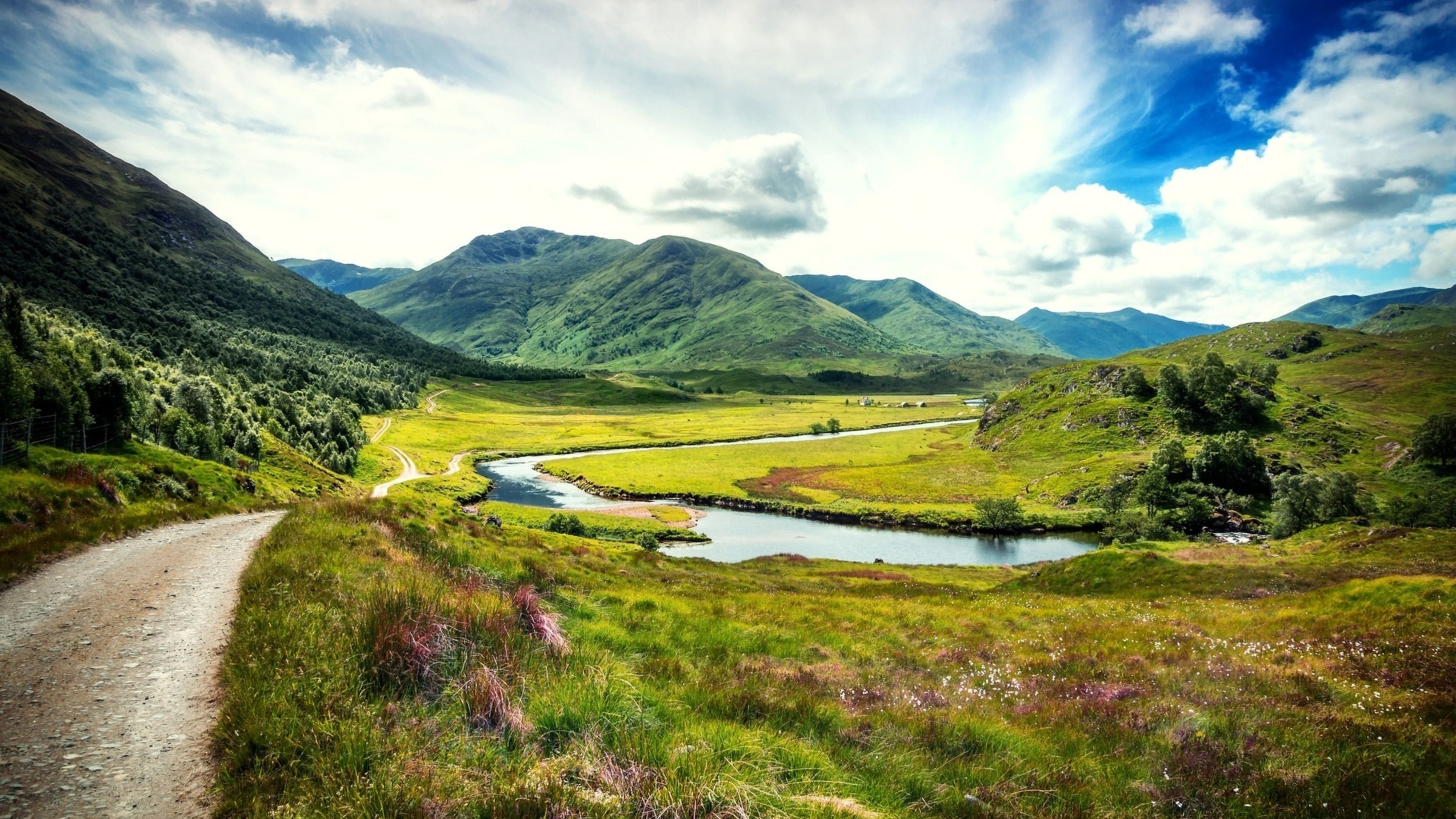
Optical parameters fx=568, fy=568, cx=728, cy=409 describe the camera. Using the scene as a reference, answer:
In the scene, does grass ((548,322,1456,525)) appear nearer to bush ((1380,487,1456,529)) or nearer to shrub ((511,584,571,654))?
bush ((1380,487,1456,529))

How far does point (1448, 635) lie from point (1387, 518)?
291ft

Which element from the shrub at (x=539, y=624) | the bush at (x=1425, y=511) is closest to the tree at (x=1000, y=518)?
the bush at (x=1425, y=511)

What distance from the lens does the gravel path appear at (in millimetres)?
5492

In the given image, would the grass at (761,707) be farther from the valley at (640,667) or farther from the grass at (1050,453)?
the grass at (1050,453)

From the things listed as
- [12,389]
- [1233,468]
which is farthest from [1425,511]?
[12,389]

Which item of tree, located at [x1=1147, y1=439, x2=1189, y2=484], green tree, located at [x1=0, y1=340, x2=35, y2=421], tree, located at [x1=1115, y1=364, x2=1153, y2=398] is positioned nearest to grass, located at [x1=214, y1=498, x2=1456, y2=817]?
green tree, located at [x1=0, y1=340, x2=35, y2=421]

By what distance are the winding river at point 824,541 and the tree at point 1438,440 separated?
59324 millimetres

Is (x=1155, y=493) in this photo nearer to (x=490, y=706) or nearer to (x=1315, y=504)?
(x=1315, y=504)

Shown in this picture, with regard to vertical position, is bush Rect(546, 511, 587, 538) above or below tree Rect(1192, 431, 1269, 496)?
below

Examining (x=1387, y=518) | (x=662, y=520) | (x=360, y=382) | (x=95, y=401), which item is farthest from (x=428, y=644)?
(x=360, y=382)

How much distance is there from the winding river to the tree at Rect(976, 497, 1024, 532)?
1.88m

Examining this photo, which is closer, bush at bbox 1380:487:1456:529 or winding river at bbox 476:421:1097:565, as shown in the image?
bush at bbox 1380:487:1456:529

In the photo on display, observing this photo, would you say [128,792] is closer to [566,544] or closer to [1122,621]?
[1122,621]

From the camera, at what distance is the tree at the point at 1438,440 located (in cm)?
8875
